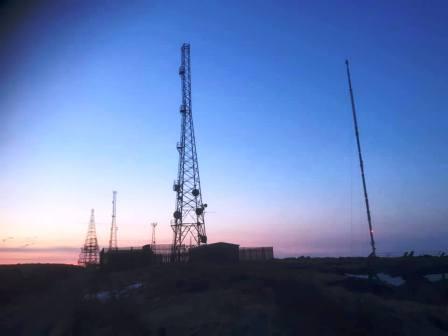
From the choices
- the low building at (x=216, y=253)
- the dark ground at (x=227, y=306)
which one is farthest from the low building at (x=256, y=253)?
the dark ground at (x=227, y=306)

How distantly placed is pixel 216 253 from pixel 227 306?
2558 centimetres

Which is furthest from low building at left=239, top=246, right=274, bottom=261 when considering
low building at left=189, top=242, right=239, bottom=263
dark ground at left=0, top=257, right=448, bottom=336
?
dark ground at left=0, top=257, right=448, bottom=336

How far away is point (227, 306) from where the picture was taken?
1184 inches

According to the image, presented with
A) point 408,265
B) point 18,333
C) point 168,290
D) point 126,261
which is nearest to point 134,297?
point 168,290

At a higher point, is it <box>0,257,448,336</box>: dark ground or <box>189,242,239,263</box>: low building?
<box>189,242,239,263</box>: low building

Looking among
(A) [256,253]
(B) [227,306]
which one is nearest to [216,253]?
(A) [256,253]

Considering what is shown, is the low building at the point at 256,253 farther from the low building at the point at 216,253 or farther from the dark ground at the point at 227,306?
the dark ground at the point at 227,306

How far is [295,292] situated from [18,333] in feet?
59.4

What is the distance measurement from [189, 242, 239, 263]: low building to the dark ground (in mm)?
12504

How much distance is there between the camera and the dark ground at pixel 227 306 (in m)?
27.7

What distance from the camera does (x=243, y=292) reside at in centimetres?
3316

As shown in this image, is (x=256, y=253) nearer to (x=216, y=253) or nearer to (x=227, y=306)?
(x=216, y=253)

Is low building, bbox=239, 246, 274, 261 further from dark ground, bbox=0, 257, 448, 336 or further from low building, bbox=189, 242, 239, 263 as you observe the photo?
dark ground, bbox=0, 257, 448, 336

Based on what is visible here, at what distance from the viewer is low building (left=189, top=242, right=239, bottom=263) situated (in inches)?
2176
